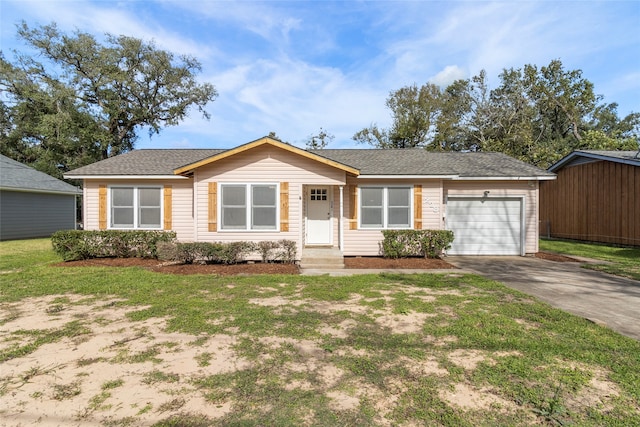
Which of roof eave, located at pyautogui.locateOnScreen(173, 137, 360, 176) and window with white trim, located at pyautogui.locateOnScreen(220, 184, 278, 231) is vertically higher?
roof eave, located at pyautogui.locateOnScreen(173, 137, 360, 176)

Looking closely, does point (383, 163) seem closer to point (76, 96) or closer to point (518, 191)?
point (518, 191)

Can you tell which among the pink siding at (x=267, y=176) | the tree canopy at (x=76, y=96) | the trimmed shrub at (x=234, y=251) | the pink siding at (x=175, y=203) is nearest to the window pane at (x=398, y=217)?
the pink siding at (x=267, y=176)

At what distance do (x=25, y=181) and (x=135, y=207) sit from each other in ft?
37.2

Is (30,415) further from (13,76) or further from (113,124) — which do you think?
(13,76)

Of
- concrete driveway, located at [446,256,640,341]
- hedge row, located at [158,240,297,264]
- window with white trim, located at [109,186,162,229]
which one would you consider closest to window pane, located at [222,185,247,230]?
hedge row, located at [158,240,297,264]

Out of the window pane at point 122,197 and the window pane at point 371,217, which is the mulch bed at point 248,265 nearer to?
the window pane at point 371,217

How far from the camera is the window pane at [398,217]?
1072cm

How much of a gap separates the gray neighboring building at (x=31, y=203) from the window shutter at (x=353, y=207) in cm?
1672

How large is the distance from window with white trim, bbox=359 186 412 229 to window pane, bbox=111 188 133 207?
26.2 ft

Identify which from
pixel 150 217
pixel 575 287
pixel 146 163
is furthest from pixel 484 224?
pixel 146 163

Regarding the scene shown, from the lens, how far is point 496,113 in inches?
1244

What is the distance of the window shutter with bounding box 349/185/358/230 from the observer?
10758 millimetres

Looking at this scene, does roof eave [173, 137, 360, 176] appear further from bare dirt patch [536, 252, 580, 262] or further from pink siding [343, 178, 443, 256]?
bare dirt patch [536, 252, 580, 262]

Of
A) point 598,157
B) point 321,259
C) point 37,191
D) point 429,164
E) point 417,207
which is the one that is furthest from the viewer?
point 37,191
